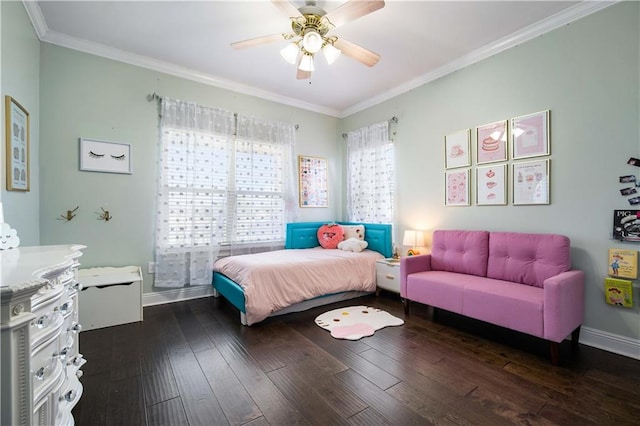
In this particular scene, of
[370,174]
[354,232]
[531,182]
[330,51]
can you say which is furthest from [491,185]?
[330,51]

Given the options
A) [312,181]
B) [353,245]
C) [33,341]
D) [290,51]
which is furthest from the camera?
[312,181]

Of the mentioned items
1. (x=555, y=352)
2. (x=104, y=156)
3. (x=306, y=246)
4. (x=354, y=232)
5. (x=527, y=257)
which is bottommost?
(x=555, y=352)

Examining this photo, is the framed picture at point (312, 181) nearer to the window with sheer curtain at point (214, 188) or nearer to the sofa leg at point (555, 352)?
the window with sheer curtain at point (214, 188)

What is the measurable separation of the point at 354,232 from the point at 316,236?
614 millimetres

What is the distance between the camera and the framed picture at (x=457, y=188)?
3242 mm

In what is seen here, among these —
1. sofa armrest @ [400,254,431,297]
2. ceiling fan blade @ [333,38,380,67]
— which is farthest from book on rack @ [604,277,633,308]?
ceiling fan blade @ [333,38,380,67]

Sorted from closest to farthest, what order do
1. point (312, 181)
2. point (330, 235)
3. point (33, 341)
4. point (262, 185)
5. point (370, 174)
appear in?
point (33, 341), point (262, 185), point (330, 235), point (370, 174), point (312, 181)

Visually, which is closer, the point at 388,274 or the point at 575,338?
the point at 575,338

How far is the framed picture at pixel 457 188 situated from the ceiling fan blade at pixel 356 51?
64.3 inches

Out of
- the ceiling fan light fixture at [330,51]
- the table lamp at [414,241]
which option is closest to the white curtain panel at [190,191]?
the ceiling fan light fixture at [330,51]

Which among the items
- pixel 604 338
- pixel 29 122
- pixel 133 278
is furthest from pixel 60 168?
pixel 604 338

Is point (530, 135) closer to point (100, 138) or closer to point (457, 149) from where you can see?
point (457, 149)

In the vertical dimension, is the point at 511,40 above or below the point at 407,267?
above

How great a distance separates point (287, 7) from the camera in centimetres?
202
